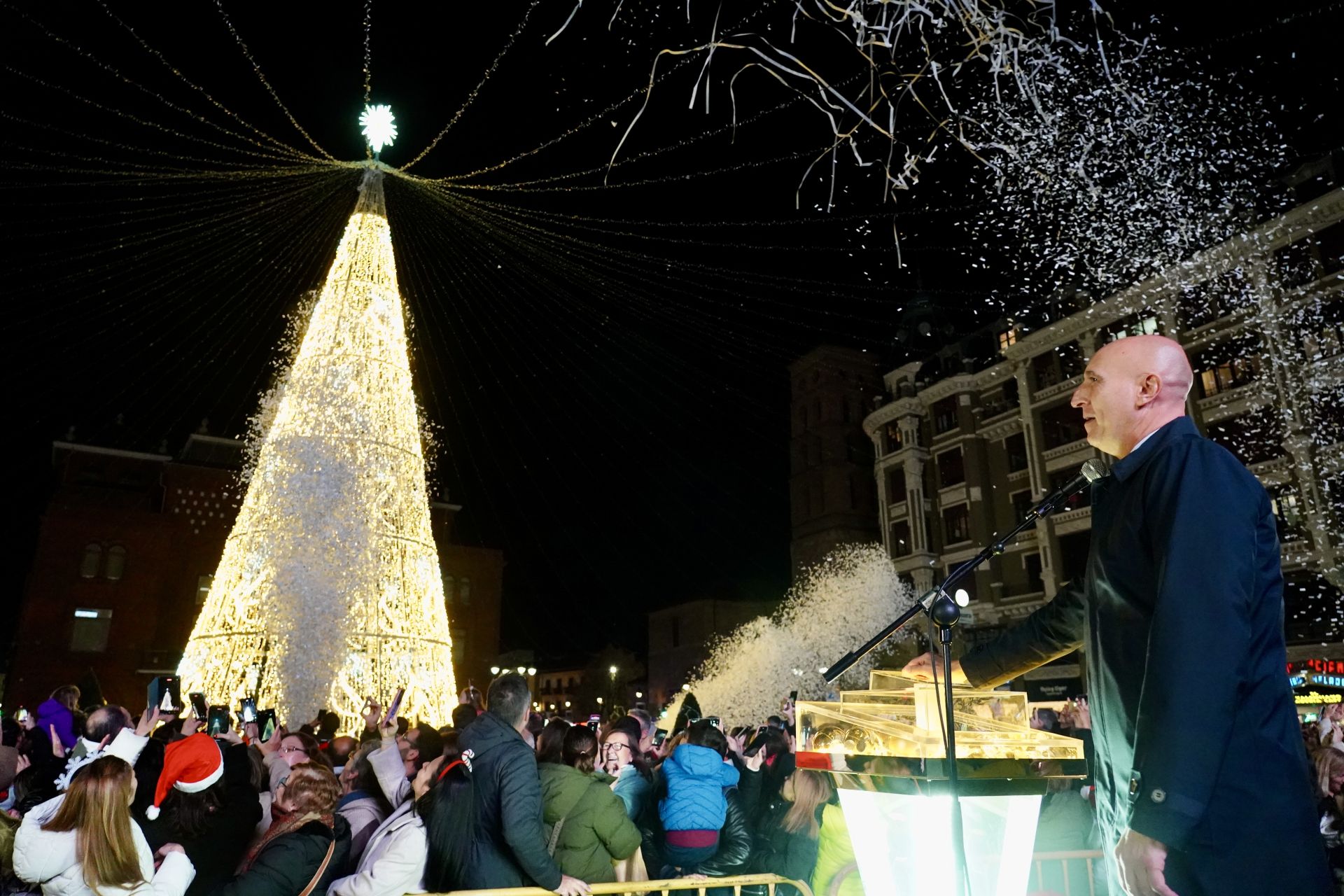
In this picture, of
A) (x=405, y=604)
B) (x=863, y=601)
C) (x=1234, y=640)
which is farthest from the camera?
(x=863, y=601)

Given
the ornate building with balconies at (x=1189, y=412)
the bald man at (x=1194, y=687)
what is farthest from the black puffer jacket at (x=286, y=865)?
the ornate building with balconies at (x=1189, y=412)

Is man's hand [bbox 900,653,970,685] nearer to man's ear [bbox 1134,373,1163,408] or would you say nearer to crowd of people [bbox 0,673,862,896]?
man's ear [bbox 1134,373,1163,408]

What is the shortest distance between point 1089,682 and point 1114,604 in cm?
28

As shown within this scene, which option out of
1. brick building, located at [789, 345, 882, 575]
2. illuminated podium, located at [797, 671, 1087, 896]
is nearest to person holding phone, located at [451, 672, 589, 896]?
illuminated podium, located at [797, 671, 1087, 896]

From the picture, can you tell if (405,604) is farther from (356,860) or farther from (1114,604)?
(1114,604)

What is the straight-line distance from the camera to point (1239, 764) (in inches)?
73.9

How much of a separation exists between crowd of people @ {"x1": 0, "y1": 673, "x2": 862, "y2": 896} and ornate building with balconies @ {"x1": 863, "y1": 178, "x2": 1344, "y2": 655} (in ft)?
56.5

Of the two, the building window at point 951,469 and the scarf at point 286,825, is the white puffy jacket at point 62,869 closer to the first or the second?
the scarf at point 286,825

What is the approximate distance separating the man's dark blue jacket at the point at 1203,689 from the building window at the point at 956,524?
34019 millimetres

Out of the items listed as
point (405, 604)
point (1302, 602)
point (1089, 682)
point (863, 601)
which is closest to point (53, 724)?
point (405, 604)

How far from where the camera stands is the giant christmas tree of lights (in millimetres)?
13719

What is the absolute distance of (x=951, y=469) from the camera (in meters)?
35.7

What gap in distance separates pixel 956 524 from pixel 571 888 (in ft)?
110

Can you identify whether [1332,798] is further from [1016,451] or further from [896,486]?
[896,486]
